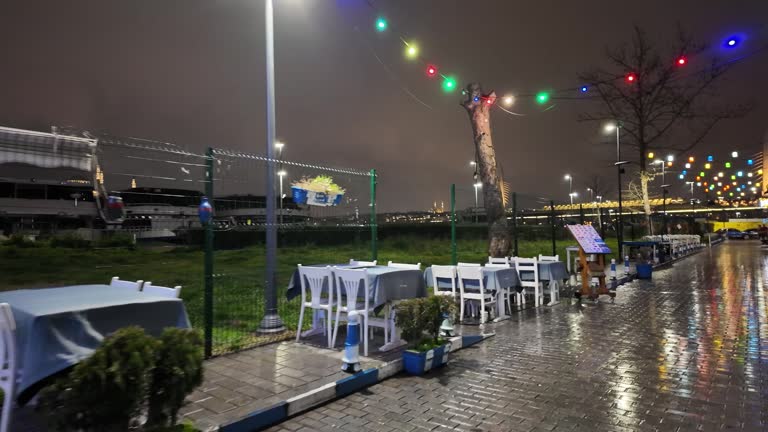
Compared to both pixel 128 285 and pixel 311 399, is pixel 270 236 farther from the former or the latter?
pixel 311 399

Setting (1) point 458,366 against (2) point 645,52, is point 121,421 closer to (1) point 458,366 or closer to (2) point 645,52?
(1) point 458,366

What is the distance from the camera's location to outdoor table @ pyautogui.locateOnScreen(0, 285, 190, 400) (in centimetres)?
309

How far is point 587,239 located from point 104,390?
34.9 feet

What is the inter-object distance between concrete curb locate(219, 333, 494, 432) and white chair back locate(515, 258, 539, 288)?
5247mm

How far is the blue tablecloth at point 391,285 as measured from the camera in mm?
5952

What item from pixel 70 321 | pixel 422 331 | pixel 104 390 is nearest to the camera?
pixel 104 390

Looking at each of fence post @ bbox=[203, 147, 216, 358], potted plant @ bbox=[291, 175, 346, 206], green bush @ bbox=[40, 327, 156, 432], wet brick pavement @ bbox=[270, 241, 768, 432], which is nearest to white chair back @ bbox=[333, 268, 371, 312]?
wet brick pavement @ bbox=[270, 241, 768, 432]

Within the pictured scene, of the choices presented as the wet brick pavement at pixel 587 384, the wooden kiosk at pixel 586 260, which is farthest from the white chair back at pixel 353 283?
the wooden kiosk at pixel 586 260

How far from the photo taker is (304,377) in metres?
5.00

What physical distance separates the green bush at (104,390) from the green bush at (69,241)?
3.22 meters

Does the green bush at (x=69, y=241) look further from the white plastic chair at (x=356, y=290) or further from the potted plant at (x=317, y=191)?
the white plastic chair at (x=356, y=290)

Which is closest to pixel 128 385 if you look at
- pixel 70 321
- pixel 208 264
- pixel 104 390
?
pixel 104 390

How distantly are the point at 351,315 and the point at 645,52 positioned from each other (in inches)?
888

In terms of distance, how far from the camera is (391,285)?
6.21 metres
